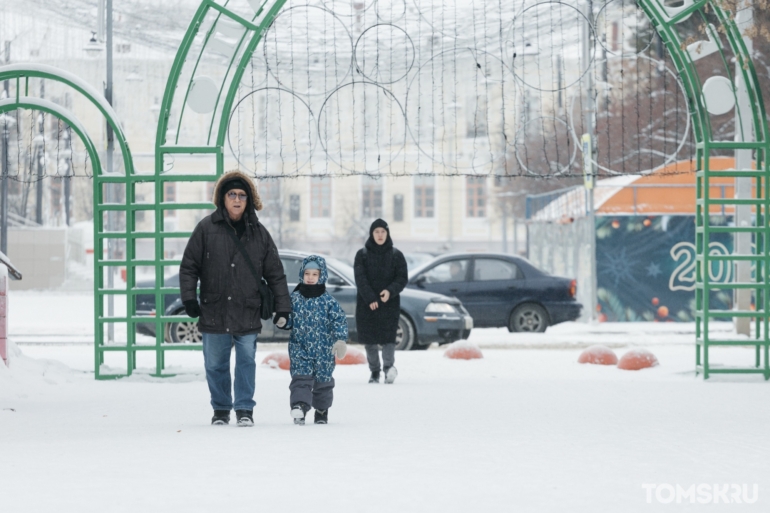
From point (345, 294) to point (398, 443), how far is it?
9.30 metres

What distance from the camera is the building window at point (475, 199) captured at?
68875 mm

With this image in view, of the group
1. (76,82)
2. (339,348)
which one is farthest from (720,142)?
(76,82)

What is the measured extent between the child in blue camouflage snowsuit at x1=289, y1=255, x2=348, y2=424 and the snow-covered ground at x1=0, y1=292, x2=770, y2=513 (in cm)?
24

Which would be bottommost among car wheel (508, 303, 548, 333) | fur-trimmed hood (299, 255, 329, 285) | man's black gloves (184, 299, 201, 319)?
car wheel (508, 303, 548, 333)

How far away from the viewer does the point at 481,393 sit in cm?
1202

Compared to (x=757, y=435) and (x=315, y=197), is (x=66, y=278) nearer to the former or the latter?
(x=315, y=197)

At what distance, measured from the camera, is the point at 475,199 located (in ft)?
227

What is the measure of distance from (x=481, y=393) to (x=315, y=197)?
55.1 meters

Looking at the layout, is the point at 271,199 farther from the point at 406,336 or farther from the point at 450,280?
the point at 406,336

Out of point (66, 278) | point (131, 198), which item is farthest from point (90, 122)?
point (131, 198)

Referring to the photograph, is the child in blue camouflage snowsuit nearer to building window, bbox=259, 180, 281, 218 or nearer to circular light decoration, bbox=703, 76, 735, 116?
circular light decoration, bbox=703, 76, 735, 116

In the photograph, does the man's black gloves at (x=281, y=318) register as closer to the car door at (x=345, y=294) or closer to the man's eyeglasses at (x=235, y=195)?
the man's eyeglasses at (x=235, y=195)

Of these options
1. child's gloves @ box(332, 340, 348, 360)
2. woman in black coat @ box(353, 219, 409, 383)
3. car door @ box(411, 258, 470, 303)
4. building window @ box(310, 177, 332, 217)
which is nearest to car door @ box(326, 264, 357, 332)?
car door @ box(411, 258, 470, 303)

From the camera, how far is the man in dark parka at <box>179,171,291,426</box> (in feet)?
29.7
